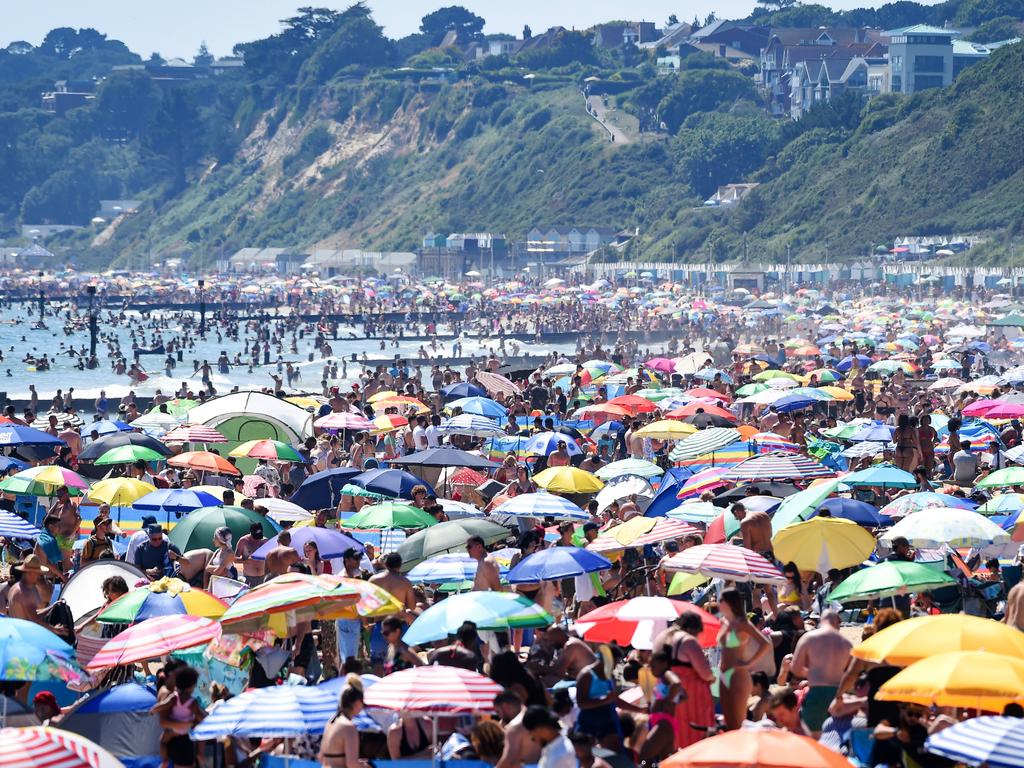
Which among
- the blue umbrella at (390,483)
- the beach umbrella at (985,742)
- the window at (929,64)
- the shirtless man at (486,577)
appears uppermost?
the window at (929,64)

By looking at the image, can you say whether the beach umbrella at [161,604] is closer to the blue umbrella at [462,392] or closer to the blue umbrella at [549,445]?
the blue umbrella at [549,445]

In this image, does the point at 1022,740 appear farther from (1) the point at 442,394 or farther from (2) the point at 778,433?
(1) the point at 442,394

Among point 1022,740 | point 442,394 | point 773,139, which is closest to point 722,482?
point 1022,740

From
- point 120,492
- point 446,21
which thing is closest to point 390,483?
point 120,492

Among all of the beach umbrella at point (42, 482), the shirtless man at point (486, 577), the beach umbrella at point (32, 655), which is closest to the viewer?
the beach umbrella at point (32, 655)

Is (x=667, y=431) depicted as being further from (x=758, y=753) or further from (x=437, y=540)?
(x=758, y=753)

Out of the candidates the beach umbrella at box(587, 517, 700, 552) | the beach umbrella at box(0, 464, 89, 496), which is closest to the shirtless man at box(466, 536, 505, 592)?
the beach umbrella at box(587, 517, 700, 552)

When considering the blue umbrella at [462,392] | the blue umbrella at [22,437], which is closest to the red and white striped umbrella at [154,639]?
the blue umbrella at [22,437]

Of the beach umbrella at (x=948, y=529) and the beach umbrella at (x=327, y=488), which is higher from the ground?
the beach umbrella at (x=948, y=529)
